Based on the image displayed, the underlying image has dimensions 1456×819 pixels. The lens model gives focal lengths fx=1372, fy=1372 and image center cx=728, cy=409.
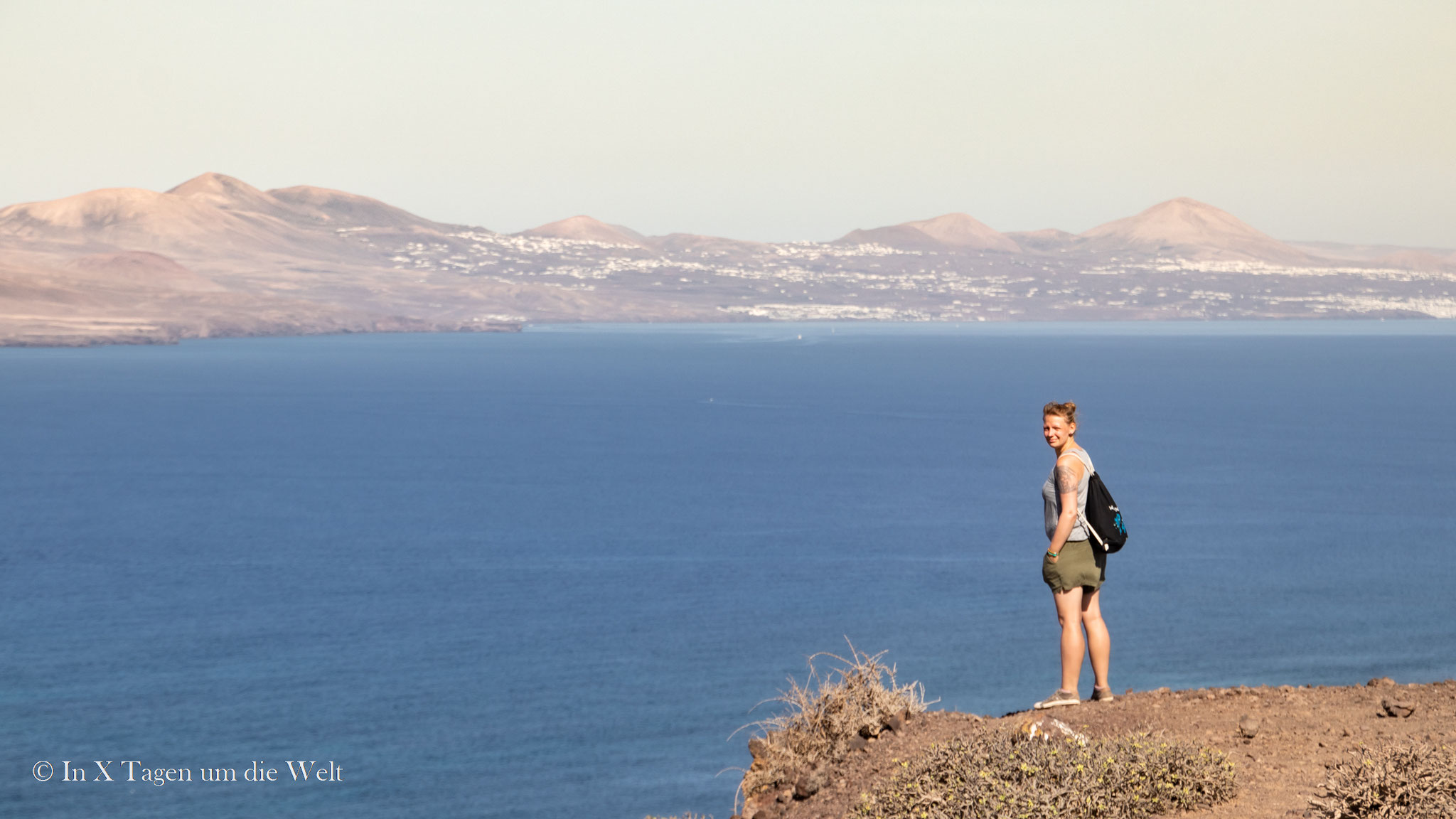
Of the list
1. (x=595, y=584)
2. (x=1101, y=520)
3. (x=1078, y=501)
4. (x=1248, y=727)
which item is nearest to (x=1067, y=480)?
(x=1078, y=501)

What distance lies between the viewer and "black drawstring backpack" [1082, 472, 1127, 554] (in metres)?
9.06

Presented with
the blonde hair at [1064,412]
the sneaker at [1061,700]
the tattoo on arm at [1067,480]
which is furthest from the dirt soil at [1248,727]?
the blonde hair at [1064,412]

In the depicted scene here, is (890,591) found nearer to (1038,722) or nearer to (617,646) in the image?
(617,646)

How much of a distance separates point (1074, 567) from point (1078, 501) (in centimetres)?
46

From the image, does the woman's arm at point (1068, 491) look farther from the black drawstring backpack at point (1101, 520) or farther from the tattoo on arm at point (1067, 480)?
the black drawstring backpack at point (1101, 520)

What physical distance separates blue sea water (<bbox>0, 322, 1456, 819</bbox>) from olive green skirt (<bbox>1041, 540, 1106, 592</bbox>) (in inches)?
955

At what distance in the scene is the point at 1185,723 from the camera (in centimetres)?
867

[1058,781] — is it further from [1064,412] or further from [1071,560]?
[1064,412]

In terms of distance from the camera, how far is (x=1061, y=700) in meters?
9.14

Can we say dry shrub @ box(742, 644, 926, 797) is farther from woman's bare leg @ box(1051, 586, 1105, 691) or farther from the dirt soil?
woman's bare leg @ box(1051, 586, 1105, 691)

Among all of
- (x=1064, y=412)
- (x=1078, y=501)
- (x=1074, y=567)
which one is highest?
(x=1064, y=412)

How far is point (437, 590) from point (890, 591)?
1848cm

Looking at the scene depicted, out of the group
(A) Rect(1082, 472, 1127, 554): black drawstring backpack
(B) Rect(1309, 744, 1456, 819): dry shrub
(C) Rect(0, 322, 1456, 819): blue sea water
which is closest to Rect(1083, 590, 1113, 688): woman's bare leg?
(A) Rect(1082, 472, 1127, 554): black drawstring backpack

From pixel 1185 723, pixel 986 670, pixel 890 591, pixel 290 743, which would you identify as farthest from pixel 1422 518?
pixel 1185 723
